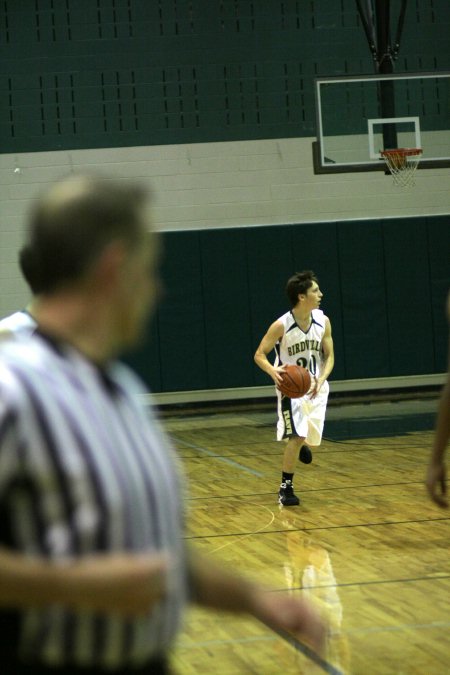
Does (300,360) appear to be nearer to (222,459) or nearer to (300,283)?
(300,283)

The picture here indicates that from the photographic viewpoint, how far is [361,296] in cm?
1672

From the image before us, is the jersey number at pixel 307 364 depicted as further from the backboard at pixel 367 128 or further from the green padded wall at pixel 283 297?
the green padded wall at pixel 283 297

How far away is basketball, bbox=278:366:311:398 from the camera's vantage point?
323 inches

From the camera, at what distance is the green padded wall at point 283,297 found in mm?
16500

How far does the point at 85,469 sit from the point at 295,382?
268 inches

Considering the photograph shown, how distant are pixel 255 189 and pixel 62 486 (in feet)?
50.0

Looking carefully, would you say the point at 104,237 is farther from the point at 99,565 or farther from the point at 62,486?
the point at 99,565

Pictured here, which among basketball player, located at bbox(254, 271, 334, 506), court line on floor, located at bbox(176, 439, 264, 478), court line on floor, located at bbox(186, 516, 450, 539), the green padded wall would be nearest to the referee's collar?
court line on floor, located at bbox(186, 516, 450, 539)

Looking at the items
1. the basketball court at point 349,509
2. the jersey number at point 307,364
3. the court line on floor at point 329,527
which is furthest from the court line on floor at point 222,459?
the court line on floor at point 329,527

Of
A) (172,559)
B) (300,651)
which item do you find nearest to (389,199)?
(300,651)

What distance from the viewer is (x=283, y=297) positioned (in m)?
16.6

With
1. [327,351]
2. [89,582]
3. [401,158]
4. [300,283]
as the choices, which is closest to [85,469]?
[89,582]

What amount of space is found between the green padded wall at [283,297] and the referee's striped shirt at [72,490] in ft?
Answer: 48.7

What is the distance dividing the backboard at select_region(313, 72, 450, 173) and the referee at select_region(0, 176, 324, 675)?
1161 centimetres
